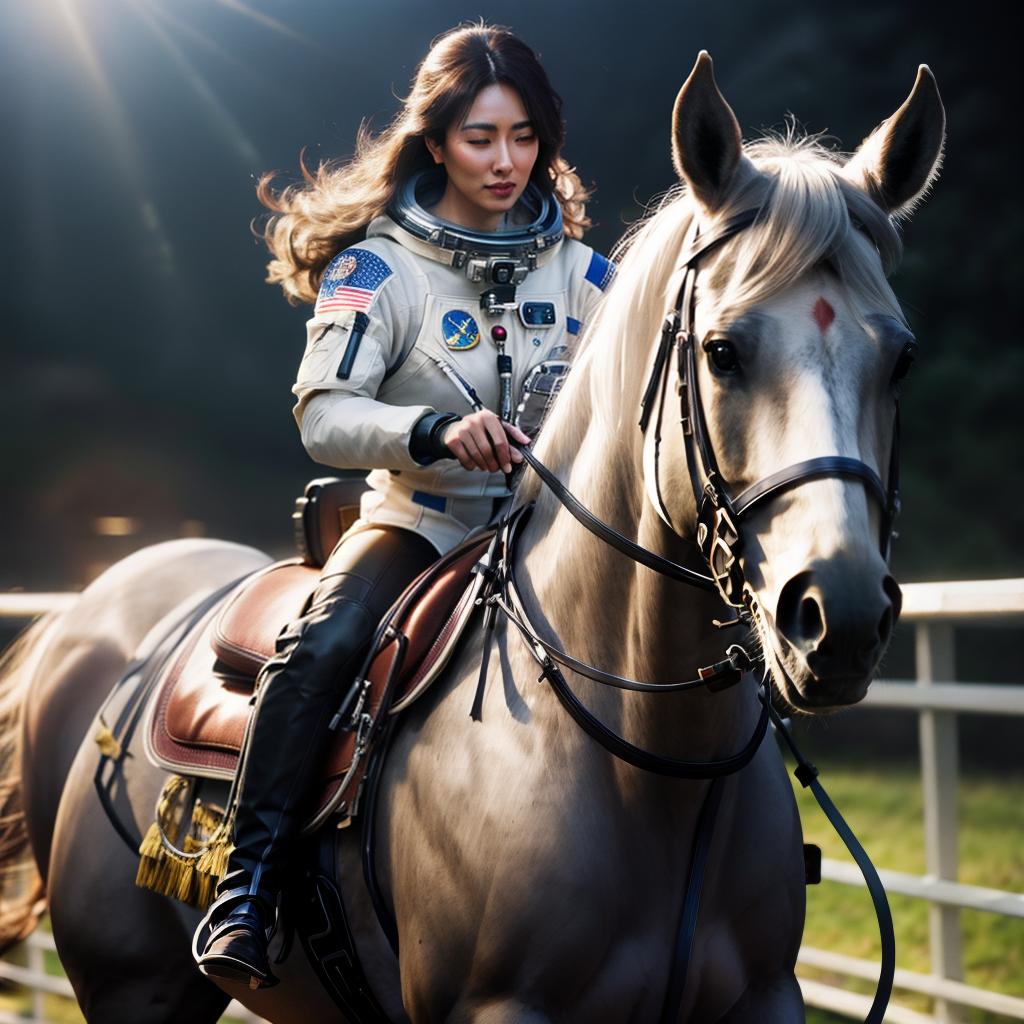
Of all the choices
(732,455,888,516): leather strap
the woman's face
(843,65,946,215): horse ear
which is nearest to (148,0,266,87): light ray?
the woman's face

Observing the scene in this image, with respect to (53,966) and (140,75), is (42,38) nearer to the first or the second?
(140,75)

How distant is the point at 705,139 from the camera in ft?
7.22

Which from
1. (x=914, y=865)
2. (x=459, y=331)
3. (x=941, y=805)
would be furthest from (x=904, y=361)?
(x=914, y=865)

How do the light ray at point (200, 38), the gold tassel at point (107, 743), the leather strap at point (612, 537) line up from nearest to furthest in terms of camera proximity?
the leather strap at point (612, 537), the gold tassel at point (107, 743), the light ray at point (200, 38)

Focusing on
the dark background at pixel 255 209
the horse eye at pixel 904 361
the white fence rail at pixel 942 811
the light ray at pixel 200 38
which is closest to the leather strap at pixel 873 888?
→ the horse eye at pixel 904 361

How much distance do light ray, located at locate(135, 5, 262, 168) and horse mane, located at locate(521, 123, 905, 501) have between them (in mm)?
13320

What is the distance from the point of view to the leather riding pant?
2801 millimetres

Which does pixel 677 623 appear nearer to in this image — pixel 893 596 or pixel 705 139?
pixel 893 596

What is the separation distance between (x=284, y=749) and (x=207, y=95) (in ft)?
46.7

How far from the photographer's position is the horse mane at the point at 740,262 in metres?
2.07

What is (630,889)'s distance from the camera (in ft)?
7.71

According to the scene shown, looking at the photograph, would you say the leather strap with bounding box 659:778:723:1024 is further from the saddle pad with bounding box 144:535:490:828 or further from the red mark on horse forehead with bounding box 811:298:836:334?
the red mark on horse forehead with bounding box 811:298:836:334

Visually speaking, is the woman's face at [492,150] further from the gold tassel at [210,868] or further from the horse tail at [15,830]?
the horse tail at [15,830]

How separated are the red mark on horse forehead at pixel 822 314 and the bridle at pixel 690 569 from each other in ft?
0.68
